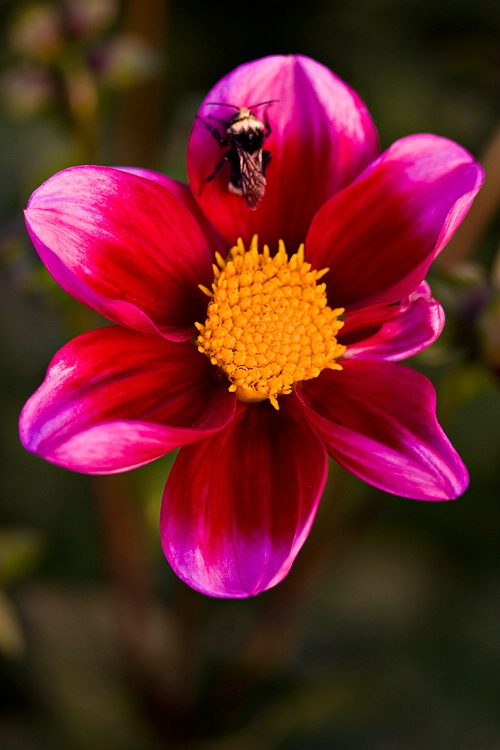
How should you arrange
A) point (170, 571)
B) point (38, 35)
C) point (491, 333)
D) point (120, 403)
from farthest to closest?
point (170, 571)
point (38, 35)
point (491, 333)
point (120, 403)

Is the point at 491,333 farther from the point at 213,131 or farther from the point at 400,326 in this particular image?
the point at 213,131

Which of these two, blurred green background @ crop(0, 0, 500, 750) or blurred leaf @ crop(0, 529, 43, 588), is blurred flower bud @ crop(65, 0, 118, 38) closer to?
blurred green background @ crop(0, 0, 500, 750)

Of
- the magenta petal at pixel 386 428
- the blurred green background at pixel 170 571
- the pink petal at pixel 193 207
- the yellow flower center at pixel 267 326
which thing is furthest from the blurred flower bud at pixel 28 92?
the magenta petal at pixel 386 428

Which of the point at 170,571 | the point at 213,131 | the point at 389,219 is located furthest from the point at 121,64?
the point at 170,571

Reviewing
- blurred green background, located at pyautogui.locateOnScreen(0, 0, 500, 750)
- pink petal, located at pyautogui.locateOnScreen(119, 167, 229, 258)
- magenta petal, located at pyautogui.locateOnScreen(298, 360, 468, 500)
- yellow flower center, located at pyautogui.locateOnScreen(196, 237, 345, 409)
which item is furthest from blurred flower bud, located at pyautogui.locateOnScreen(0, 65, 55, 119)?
magenta petal, located at pyautogui.locateOnScreen(298, 360, 468, 500)

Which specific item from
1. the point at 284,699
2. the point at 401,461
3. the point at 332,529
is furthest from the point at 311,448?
the point at 284,699

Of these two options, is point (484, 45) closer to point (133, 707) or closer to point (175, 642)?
point (175, 642)
